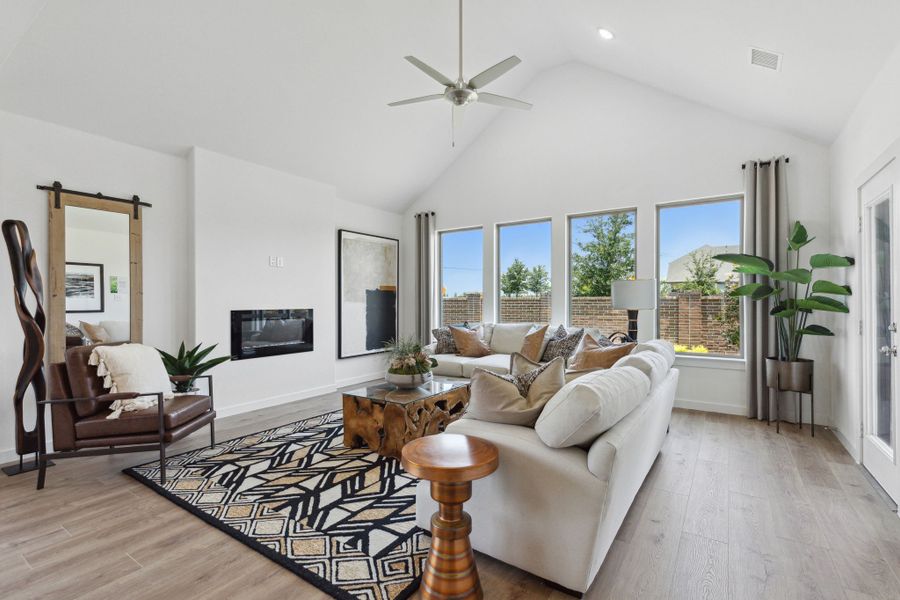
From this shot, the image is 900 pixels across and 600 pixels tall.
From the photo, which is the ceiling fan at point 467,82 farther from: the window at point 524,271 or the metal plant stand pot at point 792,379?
the metal plant stand pot at point 792,379

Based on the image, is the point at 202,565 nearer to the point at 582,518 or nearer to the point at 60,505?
the point at 60,505

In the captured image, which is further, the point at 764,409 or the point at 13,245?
the point at 764,409

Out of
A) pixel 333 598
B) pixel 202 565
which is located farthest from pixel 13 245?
pixel 333 598

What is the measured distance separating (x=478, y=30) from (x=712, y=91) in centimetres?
244

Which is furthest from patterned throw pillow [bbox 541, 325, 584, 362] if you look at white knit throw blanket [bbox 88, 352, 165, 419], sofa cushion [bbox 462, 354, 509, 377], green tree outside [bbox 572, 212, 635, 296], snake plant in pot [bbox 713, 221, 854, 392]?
white knit throw blanket [bbox 88, 352, 165, 419]

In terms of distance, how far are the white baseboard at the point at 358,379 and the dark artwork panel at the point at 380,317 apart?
0.41 m

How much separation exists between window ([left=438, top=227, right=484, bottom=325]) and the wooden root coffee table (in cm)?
306

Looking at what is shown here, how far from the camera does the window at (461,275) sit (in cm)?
671

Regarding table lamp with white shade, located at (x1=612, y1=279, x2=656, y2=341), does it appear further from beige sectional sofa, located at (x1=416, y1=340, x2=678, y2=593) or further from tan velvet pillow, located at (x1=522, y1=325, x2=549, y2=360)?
beige sectional sofa, located at (x1=416, y1=340, x2=678, y2=593)

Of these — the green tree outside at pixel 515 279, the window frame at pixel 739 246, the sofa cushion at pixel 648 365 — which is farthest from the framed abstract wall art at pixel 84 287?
the window frame at pixel 739 246

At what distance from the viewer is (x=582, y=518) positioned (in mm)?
1758

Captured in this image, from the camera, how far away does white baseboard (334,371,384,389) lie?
20.0ft

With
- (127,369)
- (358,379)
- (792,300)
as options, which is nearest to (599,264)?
(792,300)

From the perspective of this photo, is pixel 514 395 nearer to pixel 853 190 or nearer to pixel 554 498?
pixel 554 498
